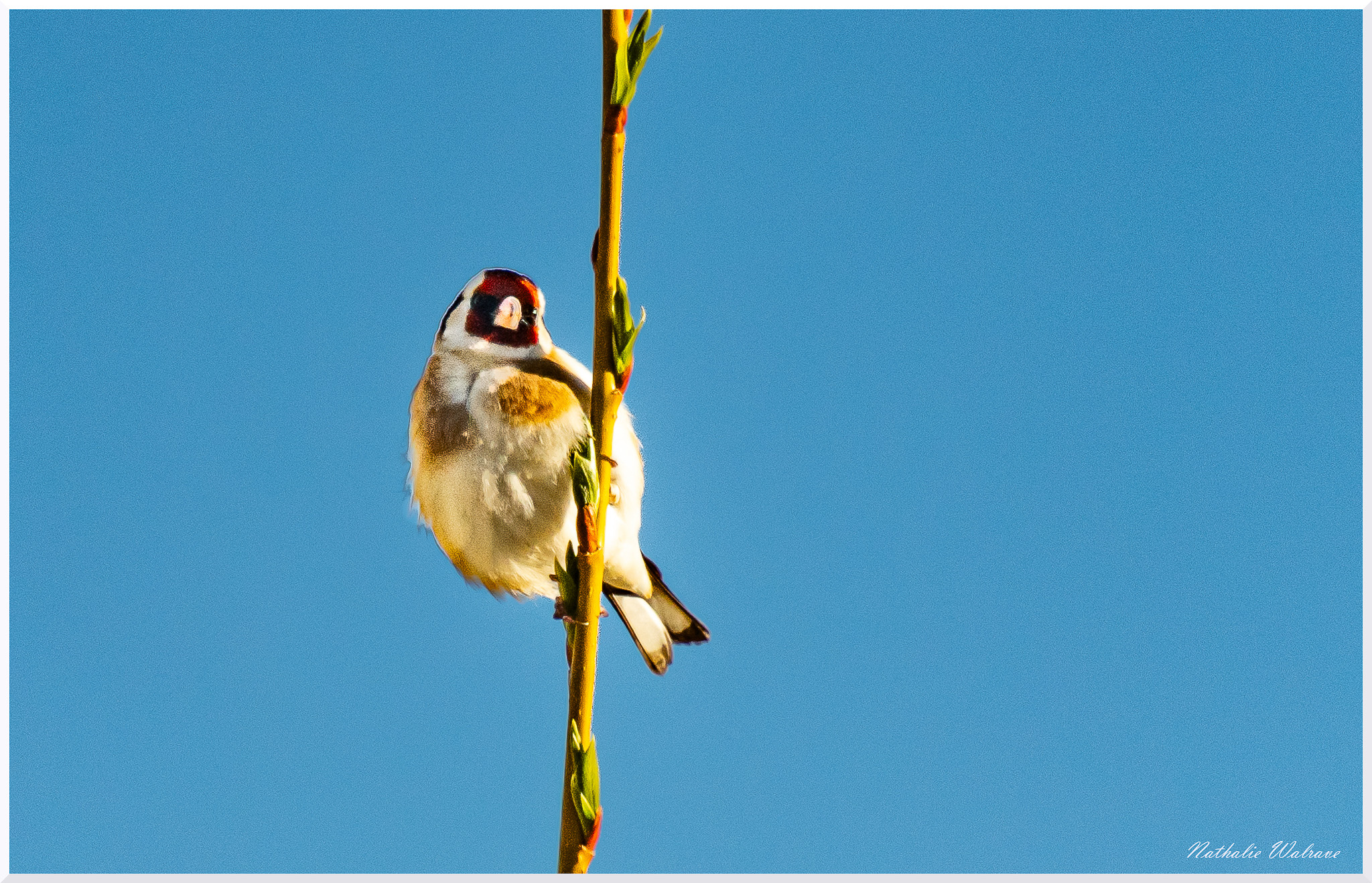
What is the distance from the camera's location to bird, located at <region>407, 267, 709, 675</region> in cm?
289

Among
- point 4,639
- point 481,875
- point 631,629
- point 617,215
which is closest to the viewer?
point 617,215

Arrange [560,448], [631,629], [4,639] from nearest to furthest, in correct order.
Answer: [560,448]
[4,639]
[631,629]

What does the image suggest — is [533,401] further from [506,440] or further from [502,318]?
[502,318]

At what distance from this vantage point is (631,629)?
3.62 metres

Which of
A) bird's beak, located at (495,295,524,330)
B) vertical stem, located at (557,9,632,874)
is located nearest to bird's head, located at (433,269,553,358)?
bird's beak, located at (495,295,524,330)

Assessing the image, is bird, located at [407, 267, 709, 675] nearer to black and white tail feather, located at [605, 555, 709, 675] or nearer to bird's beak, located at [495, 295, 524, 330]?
bird's beak, located at [495, 295, 524, 330]

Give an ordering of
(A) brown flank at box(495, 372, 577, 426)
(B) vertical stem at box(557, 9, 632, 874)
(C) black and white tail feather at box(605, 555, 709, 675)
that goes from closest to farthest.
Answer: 1. (B) vertical stem at box(557, 9, 632, 874)
2. (A) brown flank at box(495, 372, 577, 426)
3. (C) black and white tail feather at box(605, 555, 709, 675)

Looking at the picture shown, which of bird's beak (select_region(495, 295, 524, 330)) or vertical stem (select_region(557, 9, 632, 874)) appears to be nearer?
vertical stem (select_region(557, 9, 632, 874))

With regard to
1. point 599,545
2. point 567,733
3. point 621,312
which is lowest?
point 567,733

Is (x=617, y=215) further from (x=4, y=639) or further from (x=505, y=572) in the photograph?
(x=4, y=639)

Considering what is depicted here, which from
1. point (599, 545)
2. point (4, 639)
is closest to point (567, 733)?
point (599, 545)

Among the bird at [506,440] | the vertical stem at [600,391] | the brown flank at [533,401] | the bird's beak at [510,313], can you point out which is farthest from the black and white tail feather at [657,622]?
the vertical stem at [600,391]

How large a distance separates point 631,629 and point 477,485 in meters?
0.87

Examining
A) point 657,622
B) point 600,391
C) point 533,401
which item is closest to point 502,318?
point 533,401
